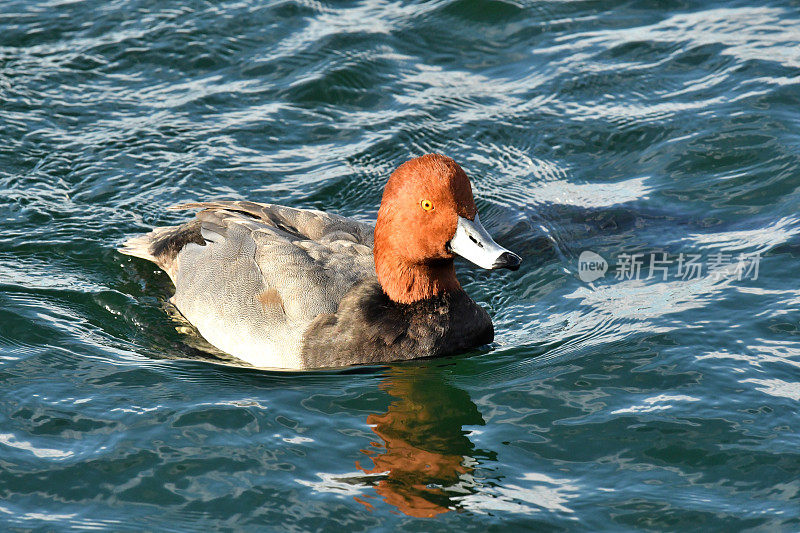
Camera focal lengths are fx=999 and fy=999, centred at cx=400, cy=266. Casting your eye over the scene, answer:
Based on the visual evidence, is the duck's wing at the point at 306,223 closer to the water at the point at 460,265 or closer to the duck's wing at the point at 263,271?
the duck's wing at the point at 263,271

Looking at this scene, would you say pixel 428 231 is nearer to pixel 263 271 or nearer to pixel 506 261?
pixel 506 261

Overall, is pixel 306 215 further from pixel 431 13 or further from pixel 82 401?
pixel 431 13

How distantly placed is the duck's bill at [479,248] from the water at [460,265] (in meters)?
0.81

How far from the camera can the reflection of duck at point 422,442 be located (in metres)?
5.41

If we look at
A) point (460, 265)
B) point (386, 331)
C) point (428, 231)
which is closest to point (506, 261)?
point (428, 231)

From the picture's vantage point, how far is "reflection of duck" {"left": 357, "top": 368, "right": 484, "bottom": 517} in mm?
5414

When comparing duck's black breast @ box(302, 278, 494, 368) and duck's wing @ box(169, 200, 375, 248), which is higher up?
duck's wing @ box(169, 200, 375, 248)

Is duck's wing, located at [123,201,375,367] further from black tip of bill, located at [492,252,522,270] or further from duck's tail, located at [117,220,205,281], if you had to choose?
black tip of bill, located at [492,252,522,270]

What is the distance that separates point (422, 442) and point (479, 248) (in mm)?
1291

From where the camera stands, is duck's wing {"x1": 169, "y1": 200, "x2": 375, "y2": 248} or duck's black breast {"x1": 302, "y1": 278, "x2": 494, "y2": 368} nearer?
duck's black breast {"x1": 302, "y1": 278, "x2": 494, "y2": 368}

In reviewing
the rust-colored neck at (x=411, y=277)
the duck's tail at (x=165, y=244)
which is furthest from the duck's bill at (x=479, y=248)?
the duck's tail at (x=165, y=244)

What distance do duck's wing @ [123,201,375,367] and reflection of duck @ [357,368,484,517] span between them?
792 mm

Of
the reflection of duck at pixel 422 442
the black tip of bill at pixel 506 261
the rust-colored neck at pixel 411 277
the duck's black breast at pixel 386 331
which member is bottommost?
the reflection of duck at pixel 422 442

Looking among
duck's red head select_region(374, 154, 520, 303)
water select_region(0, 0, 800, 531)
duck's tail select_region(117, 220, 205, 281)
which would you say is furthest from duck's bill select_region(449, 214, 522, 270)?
duck's tail select_region(117, 220, 205, 281)
